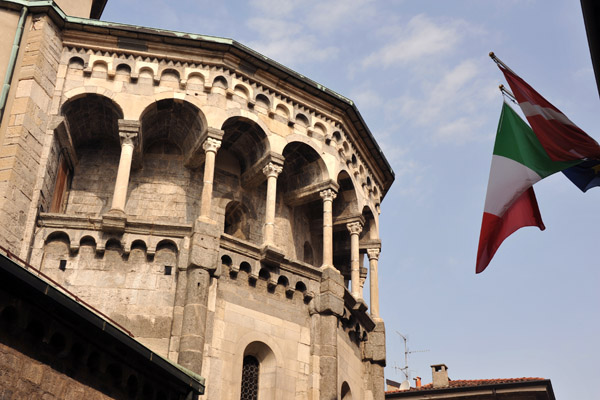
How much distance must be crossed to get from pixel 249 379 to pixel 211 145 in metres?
6.86

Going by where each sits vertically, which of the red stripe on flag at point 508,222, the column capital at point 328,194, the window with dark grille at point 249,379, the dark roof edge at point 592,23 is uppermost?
the column capital at point 328,194

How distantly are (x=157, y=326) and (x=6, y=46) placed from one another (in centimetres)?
927

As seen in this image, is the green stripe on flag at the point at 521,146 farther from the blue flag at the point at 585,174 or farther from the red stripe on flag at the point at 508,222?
the red stripe on flag at the point at 508,222

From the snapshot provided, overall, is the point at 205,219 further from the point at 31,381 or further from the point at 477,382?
the point at 477,382

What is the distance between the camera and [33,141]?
2266 centimetres

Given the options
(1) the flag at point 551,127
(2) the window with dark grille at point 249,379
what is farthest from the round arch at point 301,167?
(1) the flag at point 551,127

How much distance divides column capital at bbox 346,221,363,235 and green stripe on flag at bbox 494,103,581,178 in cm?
1207

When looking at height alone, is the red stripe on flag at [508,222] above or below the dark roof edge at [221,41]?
below

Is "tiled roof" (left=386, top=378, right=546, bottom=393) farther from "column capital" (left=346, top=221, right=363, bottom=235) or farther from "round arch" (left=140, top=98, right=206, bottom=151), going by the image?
"round arch" (left=140, top=98, right=206, bottom=151)

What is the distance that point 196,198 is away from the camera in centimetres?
2525

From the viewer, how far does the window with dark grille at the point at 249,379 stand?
73.7ft

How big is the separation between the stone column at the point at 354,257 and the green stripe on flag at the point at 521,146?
1130 cm

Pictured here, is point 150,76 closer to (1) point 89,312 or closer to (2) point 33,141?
(2) point 33,141

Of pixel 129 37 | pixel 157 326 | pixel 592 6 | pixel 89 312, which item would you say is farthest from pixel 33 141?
pixel 592 6
